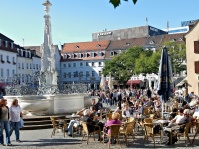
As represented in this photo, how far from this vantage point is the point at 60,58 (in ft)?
298

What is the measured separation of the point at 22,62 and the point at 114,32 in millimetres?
39576

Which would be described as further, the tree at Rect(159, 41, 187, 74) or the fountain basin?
the tree at Rect(159, 41, 187, 74)

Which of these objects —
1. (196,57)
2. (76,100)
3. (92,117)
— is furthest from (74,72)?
(92,117)

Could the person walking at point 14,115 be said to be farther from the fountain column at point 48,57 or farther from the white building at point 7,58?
the white building at point 7,58

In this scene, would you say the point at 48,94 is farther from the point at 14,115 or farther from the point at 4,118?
the point at 4,118

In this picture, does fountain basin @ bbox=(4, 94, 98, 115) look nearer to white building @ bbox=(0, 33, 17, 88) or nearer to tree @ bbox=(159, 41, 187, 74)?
tree @ bbox=(159, 41, 187, 74)

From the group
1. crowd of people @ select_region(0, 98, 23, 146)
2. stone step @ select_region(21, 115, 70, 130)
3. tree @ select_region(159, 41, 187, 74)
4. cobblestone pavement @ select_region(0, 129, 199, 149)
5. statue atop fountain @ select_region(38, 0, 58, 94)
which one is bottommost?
cobblestone pavement @ select_region(0, 129, 199, 149)

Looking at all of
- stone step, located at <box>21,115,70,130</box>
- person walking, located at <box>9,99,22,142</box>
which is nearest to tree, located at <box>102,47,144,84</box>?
stone step, located at <box>21,115,70,130</box>

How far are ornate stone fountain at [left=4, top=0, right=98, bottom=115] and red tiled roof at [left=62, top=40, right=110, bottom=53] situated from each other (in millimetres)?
61650

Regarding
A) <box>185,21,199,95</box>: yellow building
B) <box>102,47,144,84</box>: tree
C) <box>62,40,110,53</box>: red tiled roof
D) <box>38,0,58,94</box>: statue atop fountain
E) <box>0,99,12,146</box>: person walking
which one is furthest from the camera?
<box>62,40,110,53</box>: red tiled roof

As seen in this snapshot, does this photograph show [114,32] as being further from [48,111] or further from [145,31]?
[48,111]

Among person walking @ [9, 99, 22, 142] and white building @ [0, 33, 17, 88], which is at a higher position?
white building @ [0, 33, 17, 88]

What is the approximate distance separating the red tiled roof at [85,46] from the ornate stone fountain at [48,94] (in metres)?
61.6

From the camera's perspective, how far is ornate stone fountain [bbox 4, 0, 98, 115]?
18.9m
